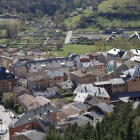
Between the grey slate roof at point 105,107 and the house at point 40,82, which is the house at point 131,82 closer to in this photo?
the grey slate roof at point 105,107

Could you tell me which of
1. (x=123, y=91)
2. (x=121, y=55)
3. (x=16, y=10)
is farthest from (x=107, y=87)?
(x=16, y=10)

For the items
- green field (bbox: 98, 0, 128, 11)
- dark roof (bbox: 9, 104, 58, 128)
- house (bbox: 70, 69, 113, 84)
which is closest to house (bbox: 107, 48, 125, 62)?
house (bbox: 70, 69, 113, 84)

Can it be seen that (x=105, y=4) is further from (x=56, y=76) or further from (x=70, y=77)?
(x=56, y=76)

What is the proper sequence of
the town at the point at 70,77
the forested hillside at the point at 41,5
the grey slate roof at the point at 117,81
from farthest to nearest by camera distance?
the forested hillside at the point at 41,5 → the grey slate roof at the point at 117,81 → the town at the point at 70,77

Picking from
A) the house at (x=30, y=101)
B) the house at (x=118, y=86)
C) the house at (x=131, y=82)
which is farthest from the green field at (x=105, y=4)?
the house at (x=30, y=101)

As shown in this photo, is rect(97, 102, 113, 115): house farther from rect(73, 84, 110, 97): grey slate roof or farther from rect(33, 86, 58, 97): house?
rect(33, 86, 58, 97): house

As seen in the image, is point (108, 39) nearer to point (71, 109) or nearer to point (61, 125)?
point (71, 109)
